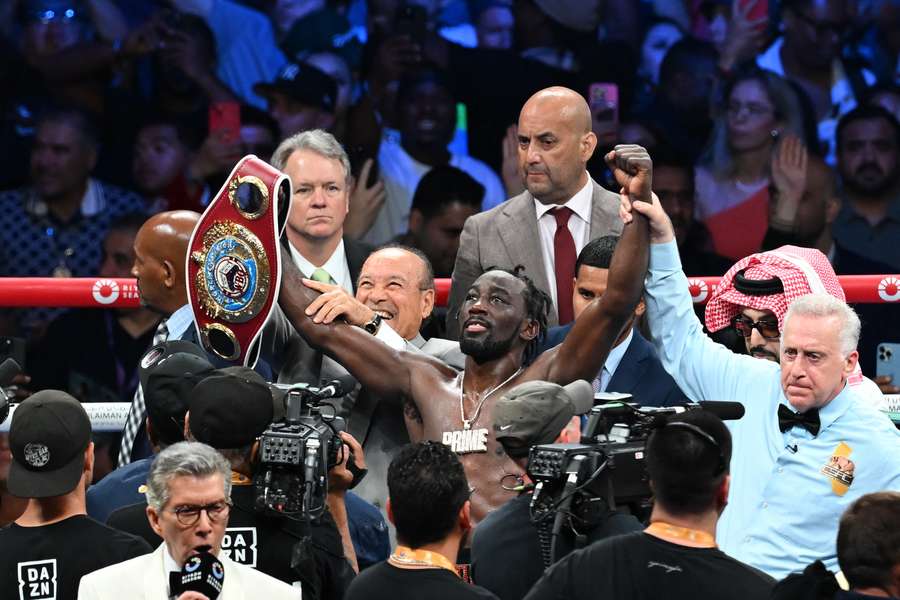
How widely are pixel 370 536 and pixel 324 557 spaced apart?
1.27 ft

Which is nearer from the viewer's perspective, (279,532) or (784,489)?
(279,532)

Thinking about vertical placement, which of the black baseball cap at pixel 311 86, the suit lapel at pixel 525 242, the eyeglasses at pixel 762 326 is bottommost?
the eyeglasses at pixel 762 326

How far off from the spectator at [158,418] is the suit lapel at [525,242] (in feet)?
4.06

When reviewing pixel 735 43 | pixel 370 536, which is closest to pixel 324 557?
pixel 370 536

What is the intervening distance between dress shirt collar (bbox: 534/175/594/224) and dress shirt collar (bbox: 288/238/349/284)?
0.54 meters

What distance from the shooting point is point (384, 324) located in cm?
420

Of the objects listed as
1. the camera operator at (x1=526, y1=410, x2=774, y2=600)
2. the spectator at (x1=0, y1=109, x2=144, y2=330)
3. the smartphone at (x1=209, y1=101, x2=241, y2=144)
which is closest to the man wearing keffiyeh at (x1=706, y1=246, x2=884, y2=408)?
the camera operator at (x1=526, y1=410, x2=774, y2=600)

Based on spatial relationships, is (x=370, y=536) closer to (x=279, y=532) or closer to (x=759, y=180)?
(x=279, y=532)

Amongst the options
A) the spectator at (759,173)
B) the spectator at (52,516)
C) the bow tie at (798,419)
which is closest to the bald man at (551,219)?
the bow tie at (798,419)

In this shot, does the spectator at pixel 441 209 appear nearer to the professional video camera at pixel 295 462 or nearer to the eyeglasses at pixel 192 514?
the professional video camera at pixel 295 462

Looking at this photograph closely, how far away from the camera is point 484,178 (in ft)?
20.5

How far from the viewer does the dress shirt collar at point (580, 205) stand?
15.0 feet

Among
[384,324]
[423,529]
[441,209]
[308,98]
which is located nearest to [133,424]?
[384,324]

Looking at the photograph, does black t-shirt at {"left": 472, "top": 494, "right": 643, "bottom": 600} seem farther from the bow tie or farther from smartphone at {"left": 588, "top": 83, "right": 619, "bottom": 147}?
smartphone at {"left": 588, "top": 83, "right": 619, "bottom": 147}
